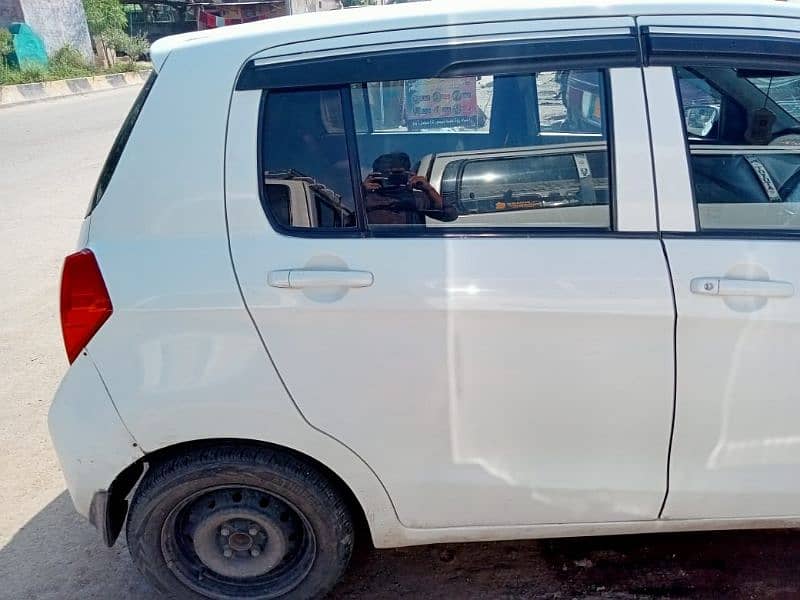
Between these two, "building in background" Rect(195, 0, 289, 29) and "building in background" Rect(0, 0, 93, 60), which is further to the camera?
"building in background" Rect(195, 0, 289, 29)

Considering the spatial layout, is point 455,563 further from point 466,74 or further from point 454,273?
point 466,74

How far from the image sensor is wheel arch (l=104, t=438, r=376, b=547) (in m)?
1.95

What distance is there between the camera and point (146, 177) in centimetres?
183

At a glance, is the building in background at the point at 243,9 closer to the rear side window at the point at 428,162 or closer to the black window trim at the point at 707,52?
the rear side window at the point at 428,162

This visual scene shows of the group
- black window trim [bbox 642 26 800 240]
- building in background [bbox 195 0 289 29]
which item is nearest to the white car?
black window trim [bbox 642 26 800 240]

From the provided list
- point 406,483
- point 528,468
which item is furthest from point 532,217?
point 406,483

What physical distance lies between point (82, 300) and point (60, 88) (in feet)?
66.2

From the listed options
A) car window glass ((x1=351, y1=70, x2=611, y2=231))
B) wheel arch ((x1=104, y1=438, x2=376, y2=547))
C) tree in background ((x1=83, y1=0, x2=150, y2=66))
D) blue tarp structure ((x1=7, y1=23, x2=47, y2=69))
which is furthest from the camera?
tree in background ((x1=83, y1=0, x2=150, y2=66))

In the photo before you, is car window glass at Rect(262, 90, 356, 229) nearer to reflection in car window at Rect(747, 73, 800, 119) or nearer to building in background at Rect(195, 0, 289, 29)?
reflection in car window at Rect(747, 73, 800, 119)

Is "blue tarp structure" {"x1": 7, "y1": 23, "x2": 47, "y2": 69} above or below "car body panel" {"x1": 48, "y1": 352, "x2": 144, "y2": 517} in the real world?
above

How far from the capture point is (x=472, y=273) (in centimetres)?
176

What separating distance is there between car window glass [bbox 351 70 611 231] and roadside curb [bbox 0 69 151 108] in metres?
15.9

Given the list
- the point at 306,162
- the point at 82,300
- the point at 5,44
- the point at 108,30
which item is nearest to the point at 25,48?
the point at 5,44

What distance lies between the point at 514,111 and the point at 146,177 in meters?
1.07
